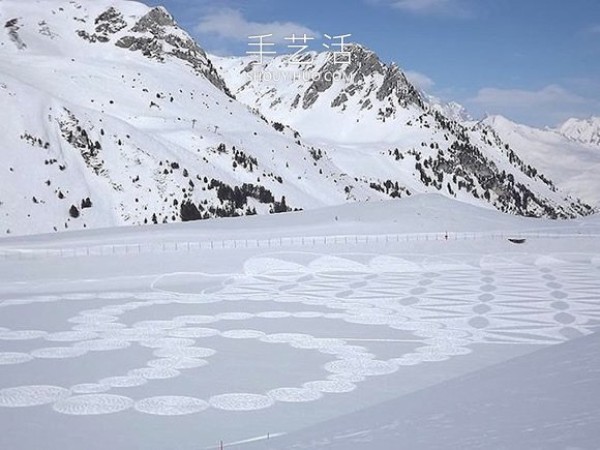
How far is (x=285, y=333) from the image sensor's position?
2228cm

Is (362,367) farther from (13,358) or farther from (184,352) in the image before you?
(13,358)

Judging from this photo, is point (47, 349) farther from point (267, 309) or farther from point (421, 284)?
point (421, 284)

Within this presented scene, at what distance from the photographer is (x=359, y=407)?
14219 millimetres

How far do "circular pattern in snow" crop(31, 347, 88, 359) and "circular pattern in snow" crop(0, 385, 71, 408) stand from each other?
3.22m

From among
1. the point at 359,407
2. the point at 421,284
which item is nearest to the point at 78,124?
the point at 421,284

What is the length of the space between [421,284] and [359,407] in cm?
2059

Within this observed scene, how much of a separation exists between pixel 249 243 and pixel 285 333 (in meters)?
22.5

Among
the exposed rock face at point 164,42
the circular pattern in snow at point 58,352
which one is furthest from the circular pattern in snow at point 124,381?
the exposed rock face at point 164,42

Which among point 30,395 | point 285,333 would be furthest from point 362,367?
point 30,395

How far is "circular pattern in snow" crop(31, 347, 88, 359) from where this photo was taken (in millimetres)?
18922

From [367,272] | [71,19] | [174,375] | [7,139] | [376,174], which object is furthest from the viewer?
[376,174]

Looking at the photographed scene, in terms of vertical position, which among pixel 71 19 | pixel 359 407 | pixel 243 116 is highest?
pixel 71 19

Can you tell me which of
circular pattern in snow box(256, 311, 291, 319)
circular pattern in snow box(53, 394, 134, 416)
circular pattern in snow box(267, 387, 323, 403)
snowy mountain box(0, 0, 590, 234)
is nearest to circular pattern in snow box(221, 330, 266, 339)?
circular pattern in snow box(256, 311, 291, 319)

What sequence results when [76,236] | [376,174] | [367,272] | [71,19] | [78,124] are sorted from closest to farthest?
[367,272] < [76,236] < [78,124] < [71,19] < [376,174]
